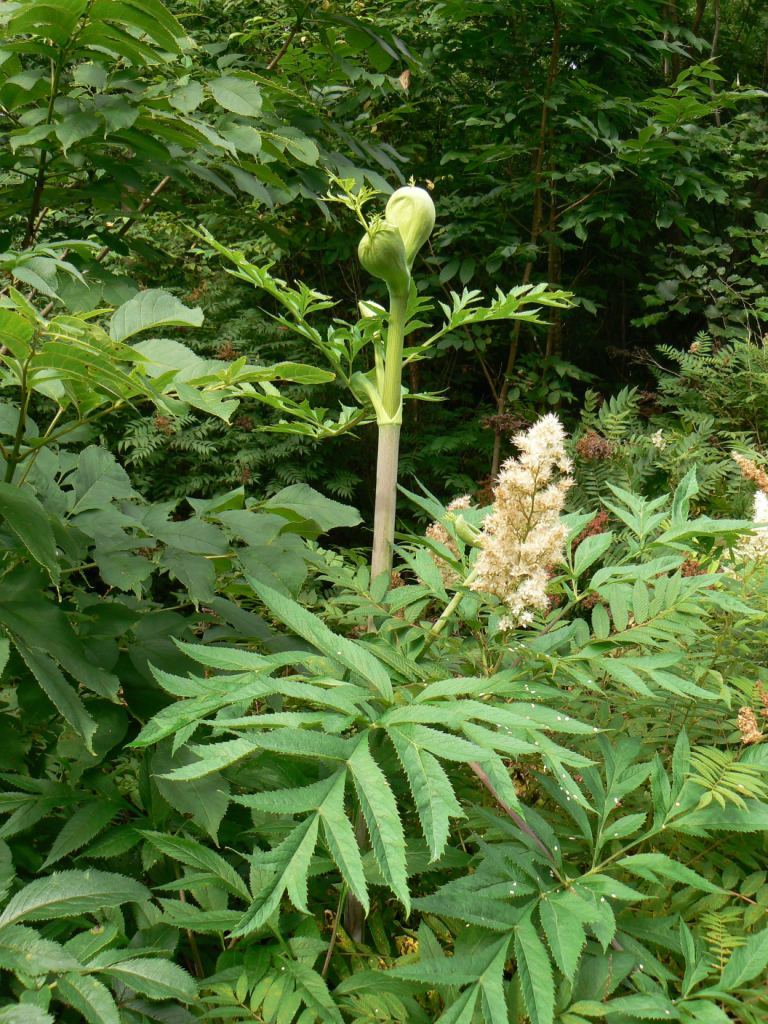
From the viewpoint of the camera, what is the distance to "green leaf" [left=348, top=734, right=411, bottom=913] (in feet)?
1.76

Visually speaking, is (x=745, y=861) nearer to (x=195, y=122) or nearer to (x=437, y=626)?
(x=437, y=626)

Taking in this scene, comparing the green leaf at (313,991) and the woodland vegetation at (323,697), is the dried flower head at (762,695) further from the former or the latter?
the green leaf at (313,991)

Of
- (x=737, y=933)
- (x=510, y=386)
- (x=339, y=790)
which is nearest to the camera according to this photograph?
(x=339, y=790)

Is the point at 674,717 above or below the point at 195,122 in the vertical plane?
below

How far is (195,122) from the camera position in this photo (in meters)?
1.24

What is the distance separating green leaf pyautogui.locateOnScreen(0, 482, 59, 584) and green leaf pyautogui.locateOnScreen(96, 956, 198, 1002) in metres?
0.34

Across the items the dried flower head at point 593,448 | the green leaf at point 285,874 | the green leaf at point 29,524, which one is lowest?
the dried flower head at point 593,448

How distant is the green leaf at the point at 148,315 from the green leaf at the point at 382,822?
50 cm

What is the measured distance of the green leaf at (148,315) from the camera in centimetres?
88

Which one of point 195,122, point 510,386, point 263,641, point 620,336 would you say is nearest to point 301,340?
point 510,386

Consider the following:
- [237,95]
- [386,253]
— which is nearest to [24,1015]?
[386,253]

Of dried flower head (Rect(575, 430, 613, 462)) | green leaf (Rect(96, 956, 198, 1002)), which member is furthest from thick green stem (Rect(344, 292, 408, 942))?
dried flower head (Rect(575, 430, 613, 462))

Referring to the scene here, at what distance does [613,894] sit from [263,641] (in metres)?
0.50

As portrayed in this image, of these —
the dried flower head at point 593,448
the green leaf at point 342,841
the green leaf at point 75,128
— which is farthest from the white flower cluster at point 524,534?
the dried flower head at point 593,448
